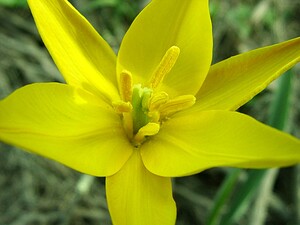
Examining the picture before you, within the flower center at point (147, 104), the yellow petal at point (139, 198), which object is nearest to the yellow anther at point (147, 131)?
the flower center at point (147, 104)

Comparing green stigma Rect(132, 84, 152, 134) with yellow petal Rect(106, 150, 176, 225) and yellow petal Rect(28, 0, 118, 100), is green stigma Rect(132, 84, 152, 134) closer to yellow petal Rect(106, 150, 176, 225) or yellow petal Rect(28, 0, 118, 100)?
yellow petal Rect(28, 0, 118, 100)

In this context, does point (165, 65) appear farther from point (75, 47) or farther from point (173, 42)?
point (75, 47)

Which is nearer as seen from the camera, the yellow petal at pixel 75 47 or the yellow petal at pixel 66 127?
the yellow petal at pixel 66 127

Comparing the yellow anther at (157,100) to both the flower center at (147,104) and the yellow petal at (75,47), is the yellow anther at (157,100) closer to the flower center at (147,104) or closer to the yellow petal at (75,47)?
the flower center at (147,104)

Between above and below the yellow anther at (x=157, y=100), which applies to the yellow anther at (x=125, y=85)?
above

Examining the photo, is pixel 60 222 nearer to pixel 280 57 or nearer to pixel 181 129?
pixel 181 129

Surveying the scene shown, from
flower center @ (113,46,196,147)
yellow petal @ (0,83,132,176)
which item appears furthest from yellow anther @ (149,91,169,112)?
yellow petal @ (0,83,132,176)

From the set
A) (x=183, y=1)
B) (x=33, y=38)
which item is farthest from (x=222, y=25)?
(x=183, y=1)
